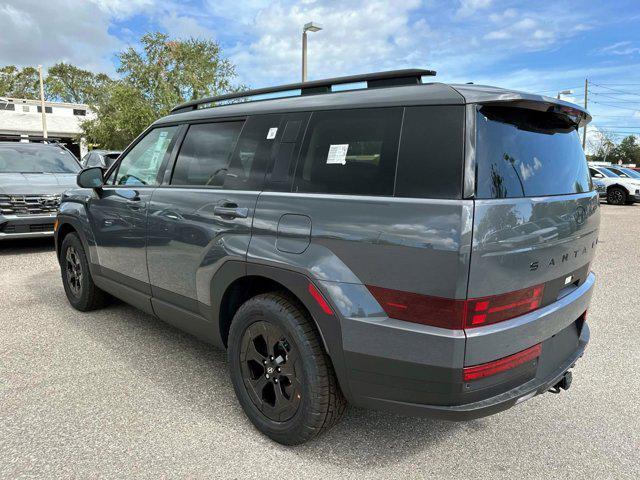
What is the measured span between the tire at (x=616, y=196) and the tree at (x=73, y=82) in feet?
208

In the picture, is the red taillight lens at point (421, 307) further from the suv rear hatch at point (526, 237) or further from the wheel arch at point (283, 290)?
the wheel arch at point (283, 290)

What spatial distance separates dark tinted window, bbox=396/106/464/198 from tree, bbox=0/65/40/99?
2935 inches

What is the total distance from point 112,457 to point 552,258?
2.40m

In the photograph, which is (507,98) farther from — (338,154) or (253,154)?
(253,154)

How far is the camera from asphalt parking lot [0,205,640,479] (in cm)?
241

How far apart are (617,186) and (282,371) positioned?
73.5 feet

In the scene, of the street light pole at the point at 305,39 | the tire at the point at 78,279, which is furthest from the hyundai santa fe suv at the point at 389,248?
the street light pole at the point at 305,39

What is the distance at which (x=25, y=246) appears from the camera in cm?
831

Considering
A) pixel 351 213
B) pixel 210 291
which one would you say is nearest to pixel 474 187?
pixel 351 213

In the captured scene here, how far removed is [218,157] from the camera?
3.11m

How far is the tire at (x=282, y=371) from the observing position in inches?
92.0

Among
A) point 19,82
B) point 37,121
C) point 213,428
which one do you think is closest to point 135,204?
point 213,428

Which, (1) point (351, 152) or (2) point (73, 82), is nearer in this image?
(1) point (351, 152)

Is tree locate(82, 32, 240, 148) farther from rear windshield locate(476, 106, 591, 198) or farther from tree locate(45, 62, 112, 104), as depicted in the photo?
tree locate(45, 62, 112, 104)
